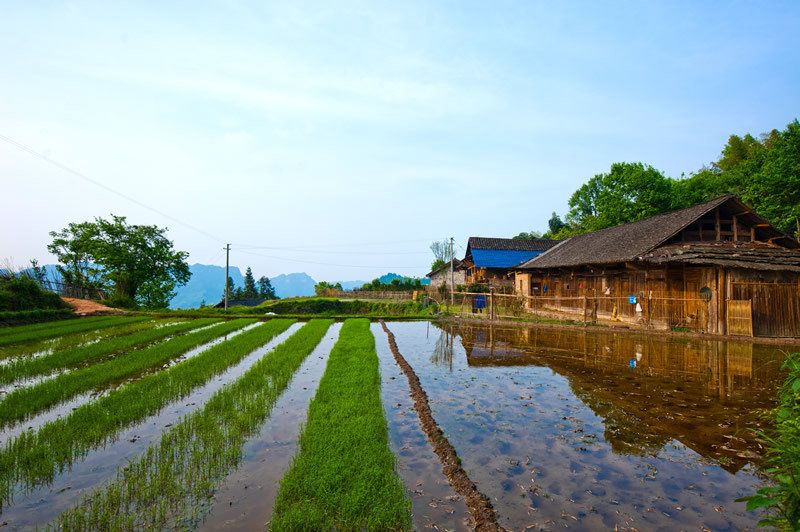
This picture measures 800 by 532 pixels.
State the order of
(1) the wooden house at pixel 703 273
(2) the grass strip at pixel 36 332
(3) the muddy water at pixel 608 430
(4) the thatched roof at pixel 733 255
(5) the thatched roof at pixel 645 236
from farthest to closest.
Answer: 1. (5) the thatched roof at pixel 645 236
2. (4) the thatched roof at pixel 733 255
3. (1) the wooden house at pixel 703 273
4. (2) the grass strip at pixel 36 332
5. (3) the muddy water at pixel 608 430

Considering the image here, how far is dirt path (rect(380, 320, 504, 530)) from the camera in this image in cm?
392

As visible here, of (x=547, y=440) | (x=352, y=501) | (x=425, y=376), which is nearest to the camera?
(x=352, y=501)

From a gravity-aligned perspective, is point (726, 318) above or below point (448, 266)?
below

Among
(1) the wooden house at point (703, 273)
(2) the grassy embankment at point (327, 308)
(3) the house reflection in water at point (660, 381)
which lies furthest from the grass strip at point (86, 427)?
(2) the grassy embankment at point (327, 308)

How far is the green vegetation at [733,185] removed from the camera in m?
25.8

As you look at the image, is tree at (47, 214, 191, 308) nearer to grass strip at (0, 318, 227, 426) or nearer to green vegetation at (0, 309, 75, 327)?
A: green vegetation at (0, 309, 75, 327)

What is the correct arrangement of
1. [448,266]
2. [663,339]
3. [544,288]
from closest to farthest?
[663,339] < [544,288] < [448,266]

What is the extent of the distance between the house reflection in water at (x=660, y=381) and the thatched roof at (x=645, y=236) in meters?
5.14

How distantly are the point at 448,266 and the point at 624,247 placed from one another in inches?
1134

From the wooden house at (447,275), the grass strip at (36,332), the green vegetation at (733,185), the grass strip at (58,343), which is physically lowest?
the grass strip at (58,343)

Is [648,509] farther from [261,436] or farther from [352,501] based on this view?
[261,436]

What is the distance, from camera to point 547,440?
598cm

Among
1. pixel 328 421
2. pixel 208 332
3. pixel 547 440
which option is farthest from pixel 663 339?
pixel 208 332

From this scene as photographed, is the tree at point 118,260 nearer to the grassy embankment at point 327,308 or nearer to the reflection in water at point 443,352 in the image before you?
the grassy embankment at point 327,308
